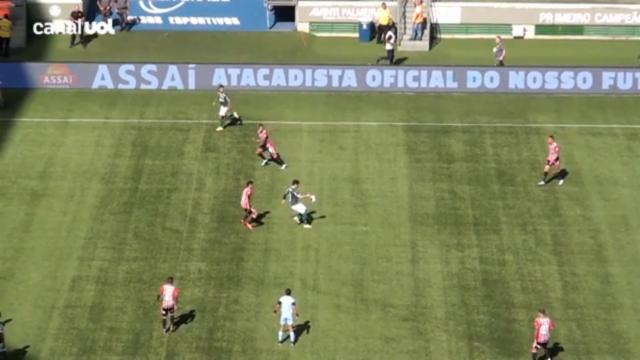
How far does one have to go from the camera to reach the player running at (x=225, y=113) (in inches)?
1911

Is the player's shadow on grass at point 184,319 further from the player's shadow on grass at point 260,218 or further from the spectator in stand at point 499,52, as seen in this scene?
the spectator in stand at point 499,52

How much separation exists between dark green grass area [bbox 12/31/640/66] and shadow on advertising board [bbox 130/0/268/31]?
0.61 meters

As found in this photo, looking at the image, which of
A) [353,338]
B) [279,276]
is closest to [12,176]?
[279,276]

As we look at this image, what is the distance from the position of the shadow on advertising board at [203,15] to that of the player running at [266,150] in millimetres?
10619

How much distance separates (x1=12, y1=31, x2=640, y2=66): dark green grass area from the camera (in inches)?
2151

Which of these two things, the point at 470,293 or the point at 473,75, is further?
the point at 473,75

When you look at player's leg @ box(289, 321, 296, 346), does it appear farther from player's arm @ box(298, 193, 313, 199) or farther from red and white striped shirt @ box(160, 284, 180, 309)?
player's arm @ box(298, 193, 313, 199)

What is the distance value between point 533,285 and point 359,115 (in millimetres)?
11931

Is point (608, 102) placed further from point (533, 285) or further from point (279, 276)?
point (279, 276)

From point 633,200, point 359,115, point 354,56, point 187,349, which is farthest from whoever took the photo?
point 354,56

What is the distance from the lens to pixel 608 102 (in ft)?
169

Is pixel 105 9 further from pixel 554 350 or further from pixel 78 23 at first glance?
pixel 554 350

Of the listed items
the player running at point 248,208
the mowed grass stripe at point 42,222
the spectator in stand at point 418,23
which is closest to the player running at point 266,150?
the player running at point 248,208

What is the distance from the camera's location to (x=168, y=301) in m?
39.0
